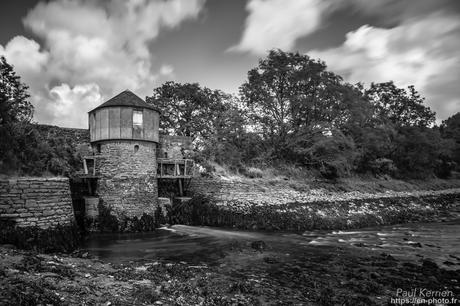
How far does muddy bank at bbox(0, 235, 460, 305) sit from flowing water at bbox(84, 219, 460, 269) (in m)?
0.91

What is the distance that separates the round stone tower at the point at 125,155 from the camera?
648 inches

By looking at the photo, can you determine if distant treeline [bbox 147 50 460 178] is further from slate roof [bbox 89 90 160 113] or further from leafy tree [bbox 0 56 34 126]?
leafy tree [bbox 0 56 34 126]

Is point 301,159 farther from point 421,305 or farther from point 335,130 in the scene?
point 421,305

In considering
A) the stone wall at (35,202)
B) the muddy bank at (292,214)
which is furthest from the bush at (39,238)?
the muddy bank at (292,214)

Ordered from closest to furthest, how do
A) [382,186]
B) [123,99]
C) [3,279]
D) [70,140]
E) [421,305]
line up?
[3,279]
[421,305]
[123,99]
[70,140]
[382,186]

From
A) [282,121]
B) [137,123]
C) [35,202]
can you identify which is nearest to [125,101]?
[137,123]

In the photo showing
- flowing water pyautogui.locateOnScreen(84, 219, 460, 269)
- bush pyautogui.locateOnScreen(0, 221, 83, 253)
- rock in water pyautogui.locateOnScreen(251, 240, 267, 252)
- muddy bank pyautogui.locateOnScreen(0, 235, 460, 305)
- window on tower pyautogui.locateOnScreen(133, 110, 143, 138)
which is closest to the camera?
muddy bank pyautogui.locateOnScreen(0, 235, 460, 305)

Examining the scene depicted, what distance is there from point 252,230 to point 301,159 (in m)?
13.8

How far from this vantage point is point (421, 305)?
6.81 metres

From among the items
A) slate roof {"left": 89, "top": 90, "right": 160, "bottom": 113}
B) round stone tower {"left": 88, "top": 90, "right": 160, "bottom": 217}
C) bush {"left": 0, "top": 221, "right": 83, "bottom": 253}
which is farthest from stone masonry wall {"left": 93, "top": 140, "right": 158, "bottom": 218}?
bush {"left": 0, "top": 221, "right": 83, "bottom": 253}

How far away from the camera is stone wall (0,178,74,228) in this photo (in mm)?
11570

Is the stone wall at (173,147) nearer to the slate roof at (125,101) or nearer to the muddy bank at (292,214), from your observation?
the slate roof at (125,101)

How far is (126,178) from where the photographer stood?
16656mm

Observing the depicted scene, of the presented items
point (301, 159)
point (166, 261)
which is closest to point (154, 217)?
point (166, 261)
